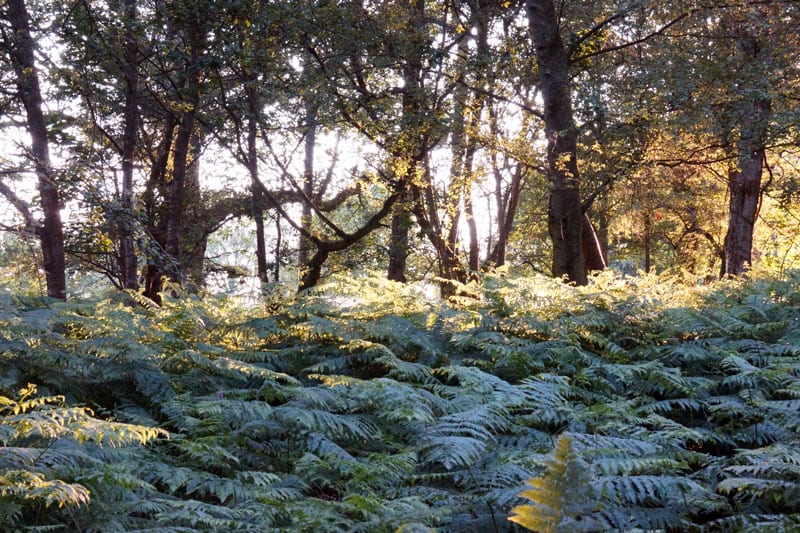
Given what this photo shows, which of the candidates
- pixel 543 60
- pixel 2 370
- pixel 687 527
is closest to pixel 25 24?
pixel 2 370

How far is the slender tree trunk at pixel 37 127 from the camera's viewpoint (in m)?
8.36

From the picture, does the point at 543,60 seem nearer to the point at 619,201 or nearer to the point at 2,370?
the point at 2,370

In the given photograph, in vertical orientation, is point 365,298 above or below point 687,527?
above

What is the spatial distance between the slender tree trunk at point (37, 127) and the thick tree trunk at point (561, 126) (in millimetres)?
7044

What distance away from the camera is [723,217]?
21.1m

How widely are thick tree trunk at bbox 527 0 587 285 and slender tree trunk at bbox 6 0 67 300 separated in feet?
23.1

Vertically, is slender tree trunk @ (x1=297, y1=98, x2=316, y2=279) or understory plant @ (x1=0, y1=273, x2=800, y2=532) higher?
slender tree trunk @ (x1=297, y1=98, x2=316, y2=279)

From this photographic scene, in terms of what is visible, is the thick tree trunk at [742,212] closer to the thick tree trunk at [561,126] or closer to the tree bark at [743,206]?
the tree bark at [743,206]

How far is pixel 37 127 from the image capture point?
27.5ft

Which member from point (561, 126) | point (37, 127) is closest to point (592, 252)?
point (561, 126)

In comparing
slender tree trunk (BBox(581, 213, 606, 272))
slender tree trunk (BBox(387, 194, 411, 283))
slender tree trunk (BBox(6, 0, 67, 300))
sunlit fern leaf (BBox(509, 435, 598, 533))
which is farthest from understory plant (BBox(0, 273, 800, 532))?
slender tree trunk (BBox(387, 194, 411, 283))

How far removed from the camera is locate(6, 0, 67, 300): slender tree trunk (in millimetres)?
8359

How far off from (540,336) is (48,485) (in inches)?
174

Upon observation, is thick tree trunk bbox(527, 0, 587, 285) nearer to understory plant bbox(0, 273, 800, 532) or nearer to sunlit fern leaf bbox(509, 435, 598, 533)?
understory plant bbox(0, 273, 800, 532)
